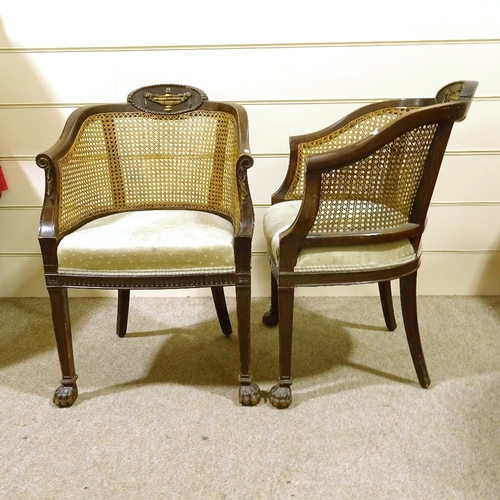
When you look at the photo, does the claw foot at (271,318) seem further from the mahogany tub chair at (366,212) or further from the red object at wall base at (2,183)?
Result: the red object at wall base at (2,183)

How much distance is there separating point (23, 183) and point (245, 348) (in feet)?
4.02

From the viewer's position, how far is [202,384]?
149cm

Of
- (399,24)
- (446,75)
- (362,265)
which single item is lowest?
(362,265)

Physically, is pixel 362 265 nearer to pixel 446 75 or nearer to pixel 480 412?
pixel 480 412

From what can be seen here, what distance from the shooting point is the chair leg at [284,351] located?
1.29 metres

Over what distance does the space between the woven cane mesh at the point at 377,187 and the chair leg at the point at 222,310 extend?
1.87ft

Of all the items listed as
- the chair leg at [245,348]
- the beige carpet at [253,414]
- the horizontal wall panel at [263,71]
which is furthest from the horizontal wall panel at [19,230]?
the chair leg at [245,348]

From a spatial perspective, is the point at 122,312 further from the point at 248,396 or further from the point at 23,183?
the point at 23,183

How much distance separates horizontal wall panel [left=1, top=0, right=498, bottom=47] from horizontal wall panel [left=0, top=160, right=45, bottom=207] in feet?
1.55

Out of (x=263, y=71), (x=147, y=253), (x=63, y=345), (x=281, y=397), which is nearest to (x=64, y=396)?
(x=63, y=345)

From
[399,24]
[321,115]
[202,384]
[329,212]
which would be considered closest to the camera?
[329,212]

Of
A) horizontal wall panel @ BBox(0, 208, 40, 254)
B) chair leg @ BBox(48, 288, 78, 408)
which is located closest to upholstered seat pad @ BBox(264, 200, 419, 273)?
chair leg @ BBox(48, 288, 78, 408)

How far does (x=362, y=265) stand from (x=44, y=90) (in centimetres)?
139

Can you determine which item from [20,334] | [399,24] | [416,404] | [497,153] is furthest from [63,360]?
[497,153]
